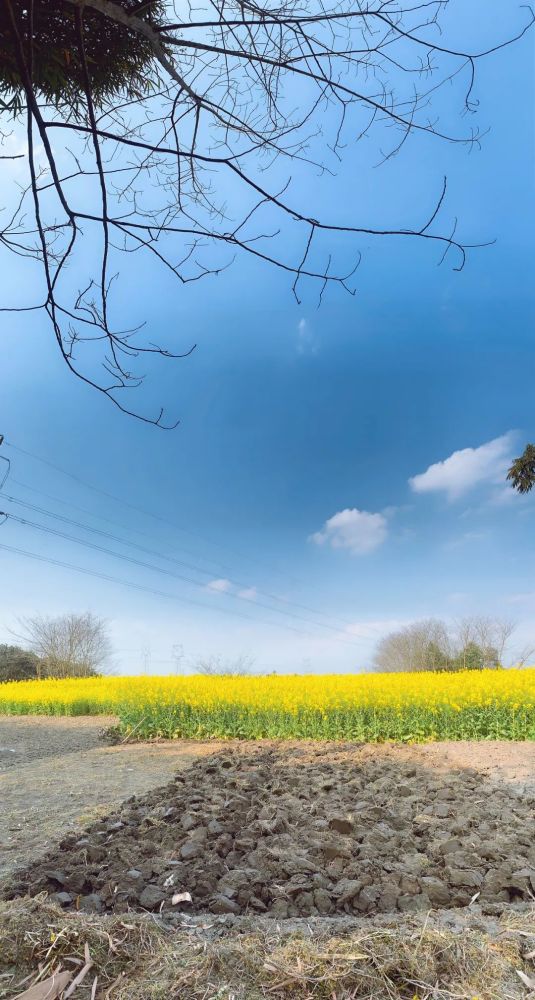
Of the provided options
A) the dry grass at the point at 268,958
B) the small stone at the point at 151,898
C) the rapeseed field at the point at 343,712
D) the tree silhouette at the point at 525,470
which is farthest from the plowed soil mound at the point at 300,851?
the tree silhouette at the point at 525,470

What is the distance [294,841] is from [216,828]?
42 centimetres

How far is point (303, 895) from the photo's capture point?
2.35 meters

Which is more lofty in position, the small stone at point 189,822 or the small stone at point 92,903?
the small stone at point 189,822

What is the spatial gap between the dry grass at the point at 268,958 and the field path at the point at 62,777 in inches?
43.7

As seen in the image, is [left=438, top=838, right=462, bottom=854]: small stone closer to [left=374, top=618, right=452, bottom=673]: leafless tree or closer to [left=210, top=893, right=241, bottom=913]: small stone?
[left=210, top=893, right=241, bottom=913]: small stone

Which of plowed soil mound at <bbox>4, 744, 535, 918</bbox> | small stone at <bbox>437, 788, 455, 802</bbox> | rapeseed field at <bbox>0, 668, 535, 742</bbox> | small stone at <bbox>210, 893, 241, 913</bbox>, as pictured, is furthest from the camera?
rapeseed field at <bbox>0, 668, 535, 742</bbox>

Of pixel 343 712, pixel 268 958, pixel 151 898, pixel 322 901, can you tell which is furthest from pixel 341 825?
pixel 343 712

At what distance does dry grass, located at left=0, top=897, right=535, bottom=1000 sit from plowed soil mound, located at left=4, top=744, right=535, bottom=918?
11.8 inches

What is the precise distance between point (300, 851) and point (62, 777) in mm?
3582

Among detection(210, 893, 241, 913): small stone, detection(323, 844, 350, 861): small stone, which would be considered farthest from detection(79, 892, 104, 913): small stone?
detection(323, 844, 350, 861): small stone

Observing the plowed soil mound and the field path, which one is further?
the field path

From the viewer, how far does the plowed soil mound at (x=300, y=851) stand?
235 cm

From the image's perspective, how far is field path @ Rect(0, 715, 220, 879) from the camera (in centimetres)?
357

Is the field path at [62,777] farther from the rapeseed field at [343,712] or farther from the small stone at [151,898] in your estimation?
the small stone at [151,898]
